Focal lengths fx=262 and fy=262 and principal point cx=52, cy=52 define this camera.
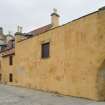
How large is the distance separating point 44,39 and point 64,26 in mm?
3524

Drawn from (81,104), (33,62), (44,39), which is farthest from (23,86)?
(81,104)

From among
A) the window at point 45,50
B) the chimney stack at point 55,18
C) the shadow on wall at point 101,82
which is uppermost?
the chimney stack at point 55,18

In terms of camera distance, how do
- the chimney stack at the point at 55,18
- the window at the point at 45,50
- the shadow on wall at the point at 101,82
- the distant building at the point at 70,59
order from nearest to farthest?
the shadow on wall at the point at 101,82
the distant building at the point at 70,59
the window at the point at 45,50
the chimney stack at the point at 55,18

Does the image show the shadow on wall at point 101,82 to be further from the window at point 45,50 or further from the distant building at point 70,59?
the window at point 45,50

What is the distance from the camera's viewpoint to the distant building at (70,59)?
1667cm

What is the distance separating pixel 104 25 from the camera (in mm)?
16531

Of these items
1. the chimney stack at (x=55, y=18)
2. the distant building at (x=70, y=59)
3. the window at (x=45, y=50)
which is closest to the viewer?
the distant building at (x=70, y=59)

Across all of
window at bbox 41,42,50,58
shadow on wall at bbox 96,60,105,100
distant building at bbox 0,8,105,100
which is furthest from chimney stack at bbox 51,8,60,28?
shadow on wall at bbox 96,60,105,100

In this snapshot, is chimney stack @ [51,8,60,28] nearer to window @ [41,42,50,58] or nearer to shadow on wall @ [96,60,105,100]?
window @ [41,42,50,58]

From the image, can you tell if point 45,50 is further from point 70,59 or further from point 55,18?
point 55,18

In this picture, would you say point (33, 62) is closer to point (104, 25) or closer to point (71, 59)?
point (71, 59)

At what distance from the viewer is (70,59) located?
63.7 feet

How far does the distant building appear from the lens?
16672 millimetres

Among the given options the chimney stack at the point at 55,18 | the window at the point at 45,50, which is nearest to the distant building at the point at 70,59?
the window at the point at 45,50
